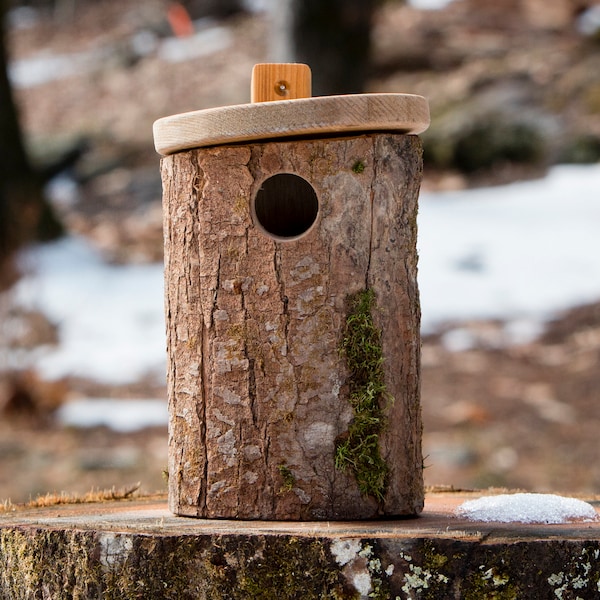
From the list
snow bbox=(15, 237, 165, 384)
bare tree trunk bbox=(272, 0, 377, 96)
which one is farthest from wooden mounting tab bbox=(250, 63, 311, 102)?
bare tree trunk bbox=(272, 0, 377, 96)

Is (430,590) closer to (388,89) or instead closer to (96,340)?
(96,340)

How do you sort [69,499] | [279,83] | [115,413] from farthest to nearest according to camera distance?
1. [115,413]
2. [69,499]
3. [279,83]

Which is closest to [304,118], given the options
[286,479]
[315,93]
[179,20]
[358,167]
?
[358,167]

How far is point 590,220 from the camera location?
312 inches

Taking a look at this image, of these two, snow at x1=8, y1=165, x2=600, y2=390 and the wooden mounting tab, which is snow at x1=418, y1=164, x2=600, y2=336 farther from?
the wooden mounting tab

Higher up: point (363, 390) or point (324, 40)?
point (324, 40)

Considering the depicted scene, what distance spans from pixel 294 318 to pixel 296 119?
16.1 inches

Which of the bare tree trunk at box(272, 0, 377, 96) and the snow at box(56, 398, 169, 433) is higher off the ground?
the bare tree trunk at box(272, 0, 377, 96)

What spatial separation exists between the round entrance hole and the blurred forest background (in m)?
0.98

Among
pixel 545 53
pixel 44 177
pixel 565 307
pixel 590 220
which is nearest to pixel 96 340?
pixel 565 307

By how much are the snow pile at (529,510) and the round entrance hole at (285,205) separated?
73 cm

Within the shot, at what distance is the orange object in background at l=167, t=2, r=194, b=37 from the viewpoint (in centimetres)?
1490

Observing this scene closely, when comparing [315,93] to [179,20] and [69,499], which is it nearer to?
[69,499]

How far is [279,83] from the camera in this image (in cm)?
233
